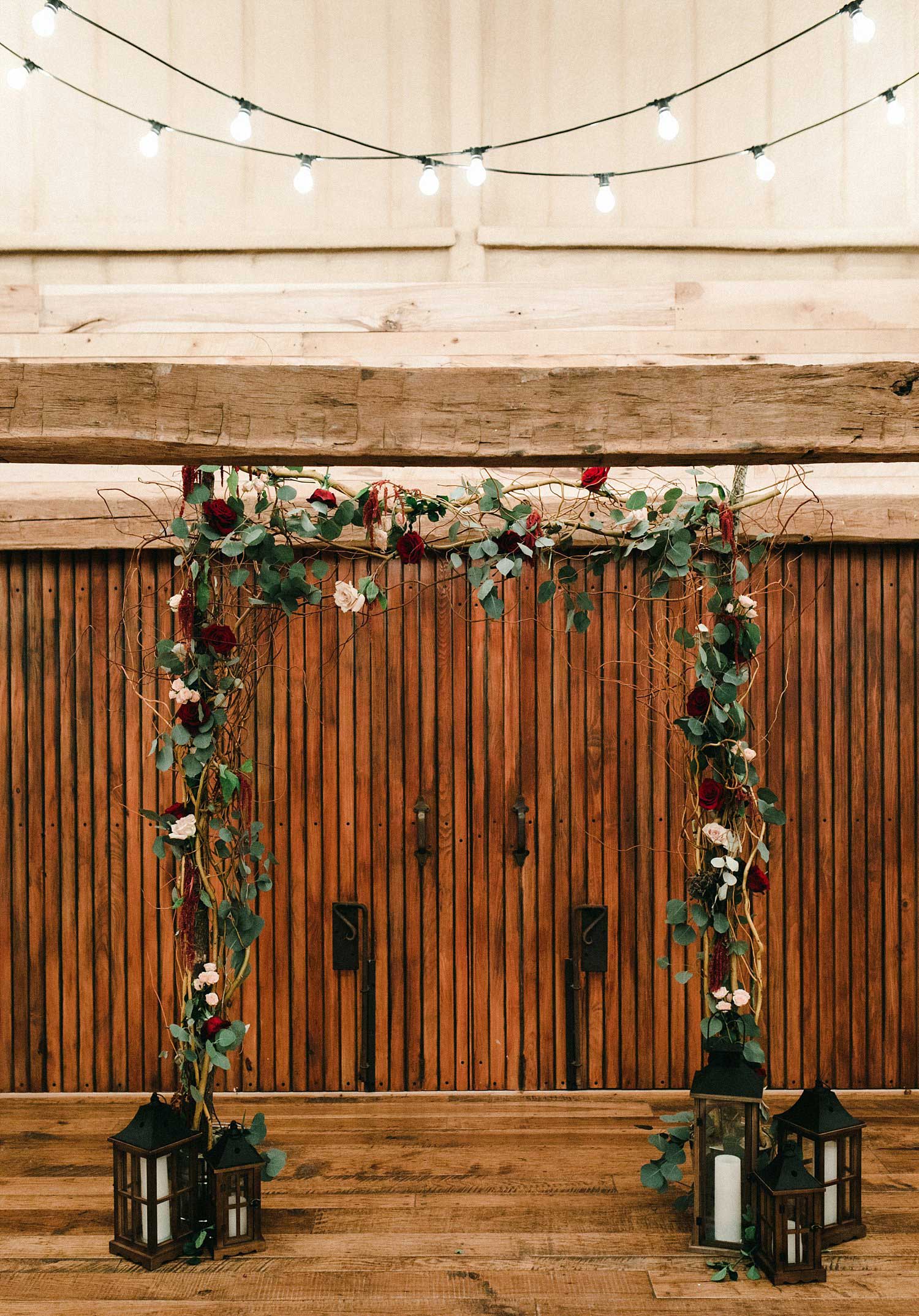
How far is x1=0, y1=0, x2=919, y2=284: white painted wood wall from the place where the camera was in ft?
11.8

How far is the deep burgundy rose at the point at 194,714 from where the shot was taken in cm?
266

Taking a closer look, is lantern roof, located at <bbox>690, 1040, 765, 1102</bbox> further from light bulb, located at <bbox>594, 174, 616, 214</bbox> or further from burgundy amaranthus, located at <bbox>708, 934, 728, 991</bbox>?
light bulb, located at <bbox>594, 174, 616, 214</bbox>

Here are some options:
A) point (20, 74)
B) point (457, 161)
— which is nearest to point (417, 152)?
point (457, 161)

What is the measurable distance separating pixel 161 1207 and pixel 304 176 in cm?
365

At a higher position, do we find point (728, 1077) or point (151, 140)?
point (151, 140)

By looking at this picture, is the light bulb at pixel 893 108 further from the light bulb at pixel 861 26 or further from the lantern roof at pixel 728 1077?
the lantern roof at pixel 728 1077

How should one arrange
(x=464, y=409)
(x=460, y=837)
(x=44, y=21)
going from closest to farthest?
(x=464, y=409) < (x=44, y=21) < (x=460, y=837)

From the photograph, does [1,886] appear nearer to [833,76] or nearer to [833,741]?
[833,741]

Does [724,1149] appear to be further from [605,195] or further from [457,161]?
[457,161]

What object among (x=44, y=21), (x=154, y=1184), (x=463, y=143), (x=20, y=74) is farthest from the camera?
(x=463, y=143)

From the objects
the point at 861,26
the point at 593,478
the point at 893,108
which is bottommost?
the point at 593,478

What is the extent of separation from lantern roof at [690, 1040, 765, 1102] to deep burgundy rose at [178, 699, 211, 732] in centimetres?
182

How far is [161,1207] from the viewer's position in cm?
261

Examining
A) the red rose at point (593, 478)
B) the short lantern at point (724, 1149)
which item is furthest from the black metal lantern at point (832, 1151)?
the red rose at point (593, 478)
